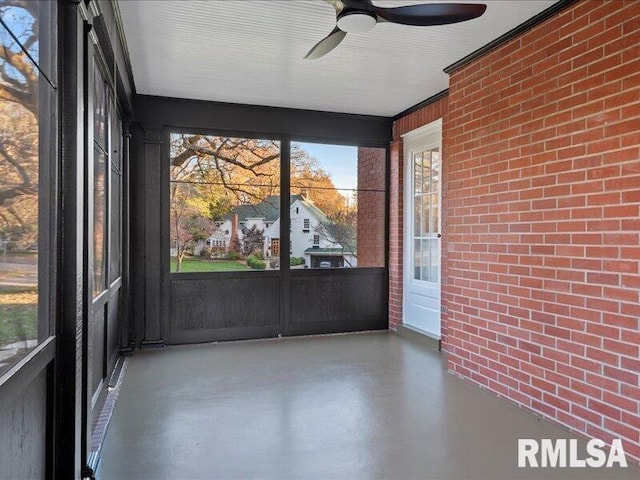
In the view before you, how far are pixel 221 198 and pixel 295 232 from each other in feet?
3.29

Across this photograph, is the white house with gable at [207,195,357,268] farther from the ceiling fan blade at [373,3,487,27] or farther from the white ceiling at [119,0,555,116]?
the ceiling fan blade at [373,3,487,27]

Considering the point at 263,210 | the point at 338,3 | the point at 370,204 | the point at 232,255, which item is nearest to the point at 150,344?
the point at 232,255

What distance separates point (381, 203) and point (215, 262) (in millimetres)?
2325

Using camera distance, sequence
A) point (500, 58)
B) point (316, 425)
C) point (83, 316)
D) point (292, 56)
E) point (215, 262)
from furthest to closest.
→ point (215, 262) < point (292, 56) < point (500, 58) < point (316, 425) < point (83, 316)

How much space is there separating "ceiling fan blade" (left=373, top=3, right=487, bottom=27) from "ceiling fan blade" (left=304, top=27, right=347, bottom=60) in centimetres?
35

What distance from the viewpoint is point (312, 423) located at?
9.72 ft

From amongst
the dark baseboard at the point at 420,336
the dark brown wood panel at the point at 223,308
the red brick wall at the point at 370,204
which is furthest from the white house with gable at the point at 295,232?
the dark baseboard at the point at 420,336

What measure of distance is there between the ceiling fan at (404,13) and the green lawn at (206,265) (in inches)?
129

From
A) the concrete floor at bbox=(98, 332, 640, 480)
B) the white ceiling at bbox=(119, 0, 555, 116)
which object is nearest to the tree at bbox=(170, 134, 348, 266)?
the white ceiling at bbox=(119, 0, 555, 116)

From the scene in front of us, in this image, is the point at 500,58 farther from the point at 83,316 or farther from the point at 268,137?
the point at 83,316

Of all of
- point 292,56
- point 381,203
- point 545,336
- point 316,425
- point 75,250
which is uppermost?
point 292,56

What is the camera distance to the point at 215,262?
5160mm

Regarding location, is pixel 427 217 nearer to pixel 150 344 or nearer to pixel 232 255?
pixel 232 255

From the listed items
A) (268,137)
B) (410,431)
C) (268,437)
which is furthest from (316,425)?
(268,137)
